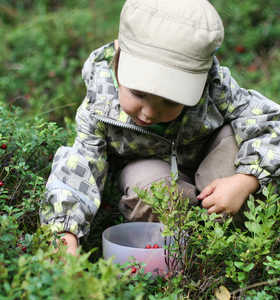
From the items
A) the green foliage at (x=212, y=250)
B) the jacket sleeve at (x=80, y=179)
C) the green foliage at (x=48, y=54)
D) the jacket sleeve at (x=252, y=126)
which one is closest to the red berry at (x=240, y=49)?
the green foliage at (x=48, y=54)

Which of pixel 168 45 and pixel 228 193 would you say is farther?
pixel 228 193

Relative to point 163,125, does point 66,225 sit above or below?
below

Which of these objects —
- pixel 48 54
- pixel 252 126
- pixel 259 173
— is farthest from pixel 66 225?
pixel 48 54

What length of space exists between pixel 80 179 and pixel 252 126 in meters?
0.94

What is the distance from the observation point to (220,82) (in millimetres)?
2520

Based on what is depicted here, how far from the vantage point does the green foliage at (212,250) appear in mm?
1756

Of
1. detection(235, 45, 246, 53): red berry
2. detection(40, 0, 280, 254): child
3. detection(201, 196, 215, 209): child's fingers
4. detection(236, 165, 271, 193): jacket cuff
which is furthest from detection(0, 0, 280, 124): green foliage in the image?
detection(201, 196, 215, 209): child's fingers

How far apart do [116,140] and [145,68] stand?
0.61 meters

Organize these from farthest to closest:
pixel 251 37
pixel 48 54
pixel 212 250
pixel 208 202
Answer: pixel 251 37 → pixel 48 54 → pixel 208 202 → pixel 212 250

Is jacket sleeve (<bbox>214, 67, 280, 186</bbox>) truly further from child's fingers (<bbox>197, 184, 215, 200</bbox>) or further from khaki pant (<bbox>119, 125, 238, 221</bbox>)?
child's fingers (<bbox>197, 184, 215, 200</bbox>)

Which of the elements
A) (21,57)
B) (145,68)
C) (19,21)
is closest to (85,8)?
(19,21)

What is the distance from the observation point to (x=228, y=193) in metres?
2.32

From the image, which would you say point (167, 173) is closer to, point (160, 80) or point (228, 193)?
Result: point (228, 193)

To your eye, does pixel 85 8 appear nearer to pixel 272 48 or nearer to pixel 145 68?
pixel 272 48
